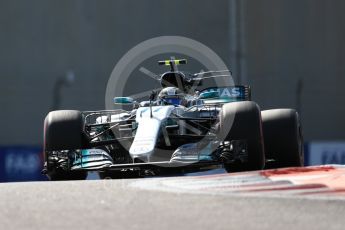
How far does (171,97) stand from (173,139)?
946 millimetres

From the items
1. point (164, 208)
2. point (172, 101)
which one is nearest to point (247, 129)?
point (172, 101)

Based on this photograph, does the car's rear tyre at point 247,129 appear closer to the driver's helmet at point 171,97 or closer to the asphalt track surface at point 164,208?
the driver's helmet at point 171,97

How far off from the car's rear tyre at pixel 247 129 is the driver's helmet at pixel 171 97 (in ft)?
4.34

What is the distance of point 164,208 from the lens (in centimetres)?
578

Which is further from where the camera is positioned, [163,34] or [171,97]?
[163,34]

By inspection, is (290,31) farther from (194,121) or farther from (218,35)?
(194,121)

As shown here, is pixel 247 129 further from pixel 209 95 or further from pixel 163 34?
pixel 163 34

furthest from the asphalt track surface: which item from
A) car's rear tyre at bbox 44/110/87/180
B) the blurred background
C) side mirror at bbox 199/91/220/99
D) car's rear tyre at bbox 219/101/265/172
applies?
the blurred background

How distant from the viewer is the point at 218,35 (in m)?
26.2

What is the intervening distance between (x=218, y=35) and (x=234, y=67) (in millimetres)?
1357

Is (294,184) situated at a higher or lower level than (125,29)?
lower

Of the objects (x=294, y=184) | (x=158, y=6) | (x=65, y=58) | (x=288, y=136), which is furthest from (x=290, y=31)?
(x=294, y=184)

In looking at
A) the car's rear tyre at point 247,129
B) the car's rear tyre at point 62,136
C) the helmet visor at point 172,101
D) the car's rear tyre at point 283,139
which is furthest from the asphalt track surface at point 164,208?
the helmet visor at point 172,101

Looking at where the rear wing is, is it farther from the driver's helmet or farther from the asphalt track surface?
the asphalt track surface
